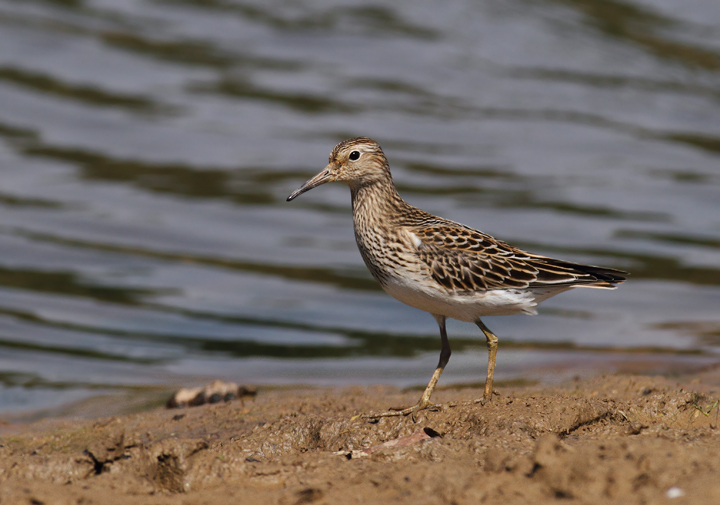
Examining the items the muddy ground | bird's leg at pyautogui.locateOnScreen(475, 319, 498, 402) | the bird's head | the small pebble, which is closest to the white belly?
bird's leg at pyautogui.locateOnScreen(475, 319, 498, 402)

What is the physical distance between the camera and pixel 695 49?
21578mm

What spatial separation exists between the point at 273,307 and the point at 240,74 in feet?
32.5

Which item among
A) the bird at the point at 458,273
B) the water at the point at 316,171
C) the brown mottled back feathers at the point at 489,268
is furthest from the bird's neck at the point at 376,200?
the water at the point at 316,171

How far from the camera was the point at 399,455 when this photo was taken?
5027 millimetres

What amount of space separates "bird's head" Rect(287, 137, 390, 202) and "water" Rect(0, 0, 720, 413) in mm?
2760

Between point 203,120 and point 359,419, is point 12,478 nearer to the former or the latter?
point 359,419

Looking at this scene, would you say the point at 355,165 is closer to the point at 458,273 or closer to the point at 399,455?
the point at 458,273

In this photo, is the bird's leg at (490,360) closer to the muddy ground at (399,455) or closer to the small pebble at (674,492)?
the muddy ground at (399,455)

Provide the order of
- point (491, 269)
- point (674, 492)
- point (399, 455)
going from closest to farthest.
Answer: point (674, 492) → point (399, 455) → point (491, 269)

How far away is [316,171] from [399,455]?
11.3m

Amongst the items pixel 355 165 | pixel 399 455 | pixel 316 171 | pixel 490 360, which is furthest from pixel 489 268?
pixel 316 171

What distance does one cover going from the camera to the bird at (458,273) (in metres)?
6.37

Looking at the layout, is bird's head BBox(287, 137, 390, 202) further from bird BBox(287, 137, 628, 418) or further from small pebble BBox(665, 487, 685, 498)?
small pebble BBox(665, 487, 685, 498)

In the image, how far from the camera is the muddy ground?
4227 mm
